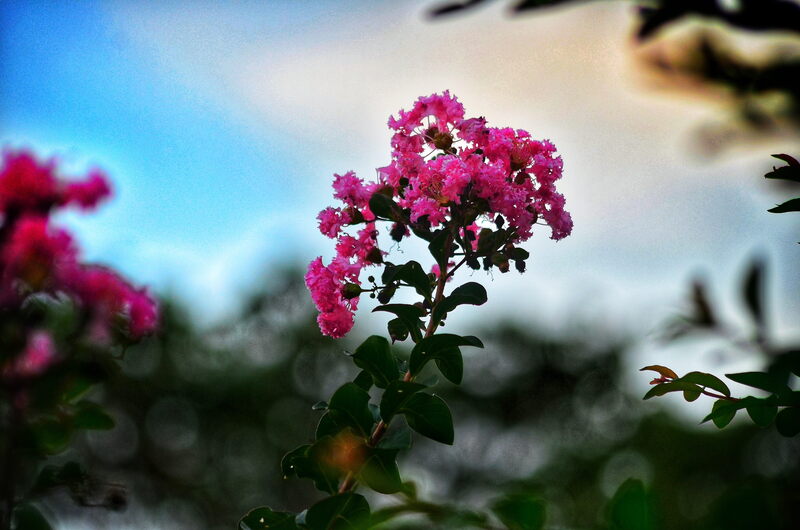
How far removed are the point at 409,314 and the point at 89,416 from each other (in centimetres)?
79

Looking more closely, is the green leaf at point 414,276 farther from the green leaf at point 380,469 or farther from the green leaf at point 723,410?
the green leaf at point 723,410

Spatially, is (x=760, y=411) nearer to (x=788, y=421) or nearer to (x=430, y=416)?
(x=788, y=421)

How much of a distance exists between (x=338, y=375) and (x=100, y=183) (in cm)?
2258

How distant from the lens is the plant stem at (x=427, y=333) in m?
1.90

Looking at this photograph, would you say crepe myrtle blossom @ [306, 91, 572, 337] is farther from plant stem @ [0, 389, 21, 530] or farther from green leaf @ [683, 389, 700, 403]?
plant stem @ [0, 389, 21, 530]

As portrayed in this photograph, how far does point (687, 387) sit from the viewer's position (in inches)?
66.9

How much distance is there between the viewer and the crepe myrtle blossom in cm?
228

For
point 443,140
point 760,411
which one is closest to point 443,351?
point 443,140

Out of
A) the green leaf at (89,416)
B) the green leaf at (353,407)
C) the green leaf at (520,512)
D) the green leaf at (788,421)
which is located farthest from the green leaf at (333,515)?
the green leaf at (520,512)

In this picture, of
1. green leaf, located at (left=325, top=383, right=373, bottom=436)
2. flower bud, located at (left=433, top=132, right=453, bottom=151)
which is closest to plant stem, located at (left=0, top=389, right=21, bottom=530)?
green leaf, located at (left=325, top=383, right=373, bottom=436)

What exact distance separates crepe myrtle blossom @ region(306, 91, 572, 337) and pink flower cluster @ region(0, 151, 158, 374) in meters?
0.88

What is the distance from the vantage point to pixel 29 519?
4.33 feet

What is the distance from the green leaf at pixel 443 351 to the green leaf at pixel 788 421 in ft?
2.13

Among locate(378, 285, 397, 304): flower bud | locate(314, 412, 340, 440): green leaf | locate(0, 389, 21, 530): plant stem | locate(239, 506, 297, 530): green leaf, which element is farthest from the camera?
locate(378, 285, 397, 304): flower bud
